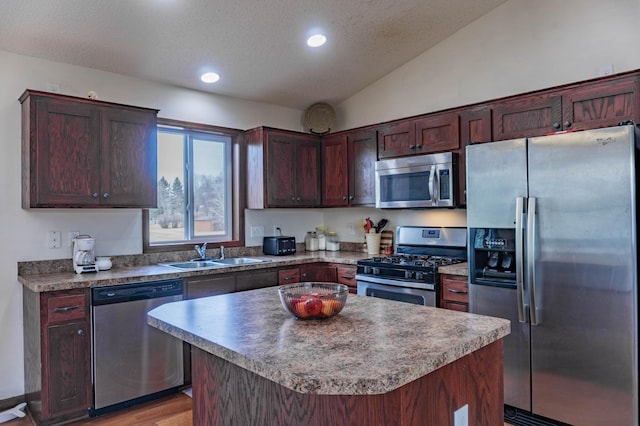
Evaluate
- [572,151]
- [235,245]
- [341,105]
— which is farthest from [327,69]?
[572,151]

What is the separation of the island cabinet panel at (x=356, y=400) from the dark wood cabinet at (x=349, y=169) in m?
2.60

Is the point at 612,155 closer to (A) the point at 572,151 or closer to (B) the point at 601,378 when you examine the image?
(A) the point at 572,151

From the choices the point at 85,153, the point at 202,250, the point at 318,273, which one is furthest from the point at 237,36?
the point at 318,273

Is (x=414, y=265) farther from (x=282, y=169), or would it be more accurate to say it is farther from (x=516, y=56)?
(x=516, y=56)

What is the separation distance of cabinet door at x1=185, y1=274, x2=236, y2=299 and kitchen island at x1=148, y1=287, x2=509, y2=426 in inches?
52.4

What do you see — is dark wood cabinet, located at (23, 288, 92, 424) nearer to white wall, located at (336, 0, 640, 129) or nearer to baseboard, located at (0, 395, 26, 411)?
baseboard, located at (0, 395, 26, 411)

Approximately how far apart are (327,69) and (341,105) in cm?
78

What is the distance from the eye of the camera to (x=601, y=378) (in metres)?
2.45

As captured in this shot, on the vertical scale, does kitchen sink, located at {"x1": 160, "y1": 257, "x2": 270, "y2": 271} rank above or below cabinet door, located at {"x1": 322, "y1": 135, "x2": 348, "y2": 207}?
below

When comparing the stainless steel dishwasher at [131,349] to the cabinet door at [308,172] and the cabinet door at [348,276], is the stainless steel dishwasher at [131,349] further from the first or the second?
the cabinet door at [308,172]

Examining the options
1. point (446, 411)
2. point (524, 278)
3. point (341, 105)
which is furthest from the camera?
point (341, 105)

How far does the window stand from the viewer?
153 inches

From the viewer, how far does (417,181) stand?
3709 millimetres

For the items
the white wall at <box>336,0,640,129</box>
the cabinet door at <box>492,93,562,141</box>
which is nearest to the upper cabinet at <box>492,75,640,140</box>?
the cabinet door at <box>492,93,562,141</box>
